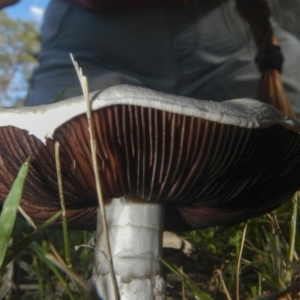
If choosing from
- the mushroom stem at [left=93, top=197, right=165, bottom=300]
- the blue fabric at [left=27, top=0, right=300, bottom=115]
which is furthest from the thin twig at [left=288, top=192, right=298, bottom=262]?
the blue fabric at [left=27, top=0, right=300, bottom=115]

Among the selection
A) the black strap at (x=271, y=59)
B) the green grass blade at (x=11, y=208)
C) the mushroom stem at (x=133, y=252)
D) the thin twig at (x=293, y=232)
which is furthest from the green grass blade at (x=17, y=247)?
the black strap at (x=271, y=59)

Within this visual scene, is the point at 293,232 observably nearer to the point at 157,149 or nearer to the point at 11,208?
the point at 157,149

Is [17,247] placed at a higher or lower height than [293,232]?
higher

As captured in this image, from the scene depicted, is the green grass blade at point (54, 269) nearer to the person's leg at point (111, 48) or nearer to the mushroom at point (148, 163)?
the mushroom at point (148, 163)

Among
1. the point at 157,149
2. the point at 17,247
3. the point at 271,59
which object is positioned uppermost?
the point at 157,149

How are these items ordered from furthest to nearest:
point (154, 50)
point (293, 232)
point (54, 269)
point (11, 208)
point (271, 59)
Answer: point (154, 50)
point (271, 59)
point (293, 232)
point (54, 269)
point (11, 208)

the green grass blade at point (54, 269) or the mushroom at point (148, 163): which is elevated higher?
the mushroom at point (148, 163)

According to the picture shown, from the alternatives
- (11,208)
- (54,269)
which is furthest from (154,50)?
(11,208)
